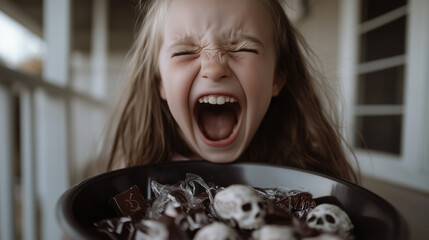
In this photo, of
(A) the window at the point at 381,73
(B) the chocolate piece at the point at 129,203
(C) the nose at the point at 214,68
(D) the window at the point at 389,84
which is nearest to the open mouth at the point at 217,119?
(C) the nose at the point at 214,68

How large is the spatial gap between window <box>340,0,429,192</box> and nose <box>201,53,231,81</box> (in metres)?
1.29

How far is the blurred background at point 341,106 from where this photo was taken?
125 centimetres

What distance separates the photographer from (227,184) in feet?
2.09

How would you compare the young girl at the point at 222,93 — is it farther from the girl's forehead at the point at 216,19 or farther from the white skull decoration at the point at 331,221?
the white skull decoration at the point at 331,221

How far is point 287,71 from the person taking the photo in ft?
2.91

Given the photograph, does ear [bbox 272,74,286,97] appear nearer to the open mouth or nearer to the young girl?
the young girl

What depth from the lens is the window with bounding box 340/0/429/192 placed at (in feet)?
6.03

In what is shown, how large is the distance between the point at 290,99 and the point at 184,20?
411mm

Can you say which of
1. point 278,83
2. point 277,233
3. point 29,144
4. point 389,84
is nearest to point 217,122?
point 278,83

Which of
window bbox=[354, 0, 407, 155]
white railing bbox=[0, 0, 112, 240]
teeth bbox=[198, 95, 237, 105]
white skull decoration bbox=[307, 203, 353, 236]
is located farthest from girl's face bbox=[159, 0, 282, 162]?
window bbox=[354, 0, 407, 155]

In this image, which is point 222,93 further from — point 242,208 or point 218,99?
point 242,208

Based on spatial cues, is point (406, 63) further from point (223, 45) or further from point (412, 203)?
point (223, 45)

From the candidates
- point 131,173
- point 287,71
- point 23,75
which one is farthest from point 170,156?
point 23,75

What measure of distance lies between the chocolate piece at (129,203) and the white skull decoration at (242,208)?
156 mm
